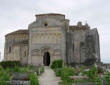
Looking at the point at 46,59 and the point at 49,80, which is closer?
the point at 49,80

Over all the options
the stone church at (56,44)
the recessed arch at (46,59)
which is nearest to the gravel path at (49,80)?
the stone church at (56,44)

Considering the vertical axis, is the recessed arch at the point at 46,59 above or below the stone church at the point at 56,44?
below

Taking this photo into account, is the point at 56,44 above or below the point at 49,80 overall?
above

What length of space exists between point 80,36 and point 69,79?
23455mm

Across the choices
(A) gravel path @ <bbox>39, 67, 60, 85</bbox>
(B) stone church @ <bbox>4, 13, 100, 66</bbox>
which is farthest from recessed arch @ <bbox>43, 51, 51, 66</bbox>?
(A) gravel path @ <bbox>39, 67, 60, 85</bbox>

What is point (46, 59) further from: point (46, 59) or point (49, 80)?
point (49, 80)

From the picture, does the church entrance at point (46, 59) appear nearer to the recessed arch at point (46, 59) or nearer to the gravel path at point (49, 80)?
the recessed arch at point (46, 59)

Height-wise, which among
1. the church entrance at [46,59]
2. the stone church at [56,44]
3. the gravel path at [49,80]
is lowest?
the gravel path at [49,80]

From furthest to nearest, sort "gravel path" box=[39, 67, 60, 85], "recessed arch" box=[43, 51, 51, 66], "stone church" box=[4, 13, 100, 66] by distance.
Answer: "recessed arch" box=[43, 51, 51, 66]
"stone church" box=[4, 13, 100, 66]
"gravel path" box=[39, 67, 60, 85]

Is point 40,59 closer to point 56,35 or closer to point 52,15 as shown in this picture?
point 56,35

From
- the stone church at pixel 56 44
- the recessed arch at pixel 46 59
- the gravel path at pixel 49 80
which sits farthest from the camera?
the recessed arch at pixel 46 59

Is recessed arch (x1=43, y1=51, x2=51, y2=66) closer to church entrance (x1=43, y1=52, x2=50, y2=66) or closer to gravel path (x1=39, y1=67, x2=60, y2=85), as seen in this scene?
church entrance (x1=43, y1=52, x2=50, y2=66)

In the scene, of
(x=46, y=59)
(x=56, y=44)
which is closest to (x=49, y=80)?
(x=56, y=44)

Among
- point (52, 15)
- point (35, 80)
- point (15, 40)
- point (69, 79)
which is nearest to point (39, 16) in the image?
point (52, 15)
